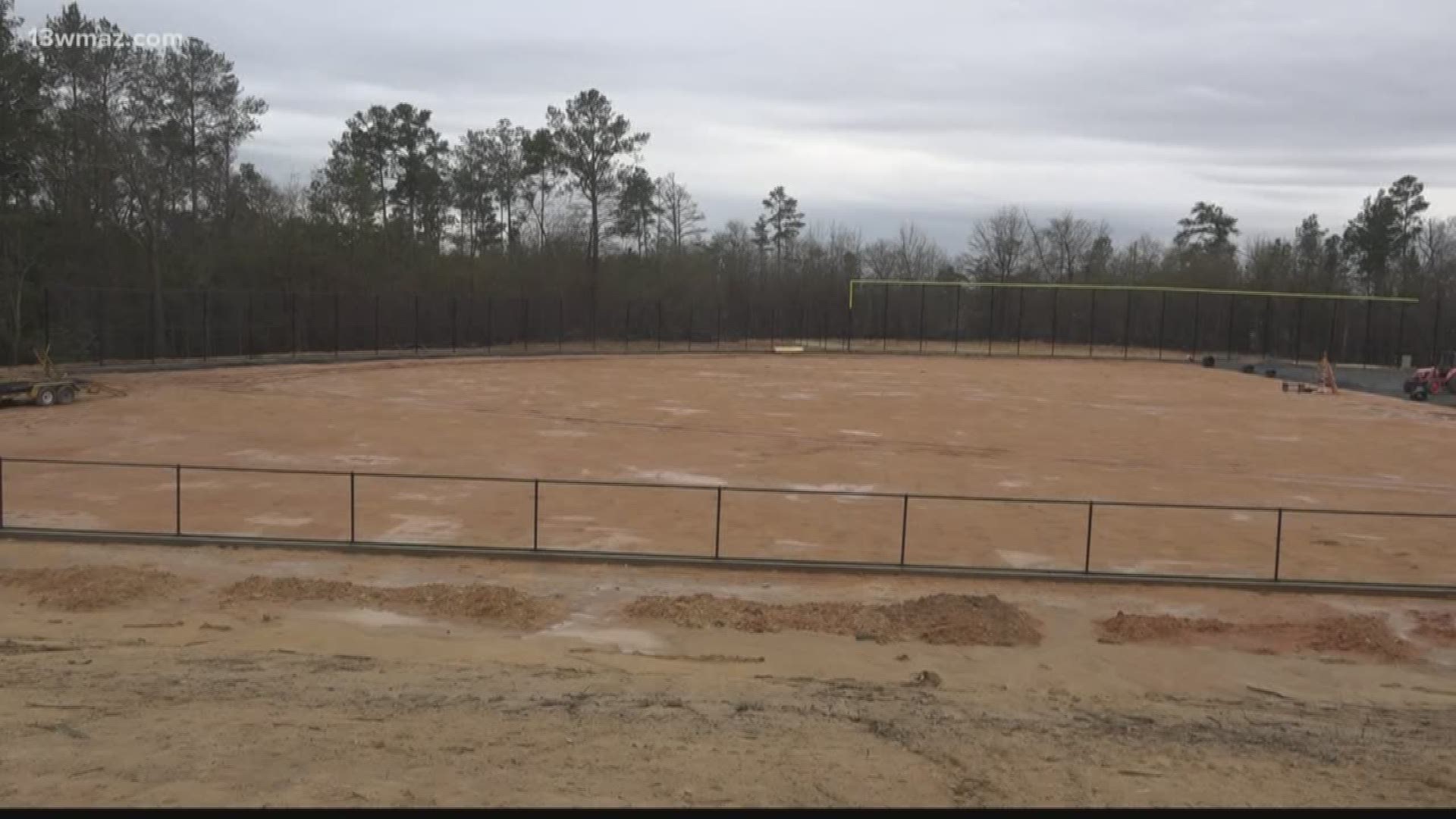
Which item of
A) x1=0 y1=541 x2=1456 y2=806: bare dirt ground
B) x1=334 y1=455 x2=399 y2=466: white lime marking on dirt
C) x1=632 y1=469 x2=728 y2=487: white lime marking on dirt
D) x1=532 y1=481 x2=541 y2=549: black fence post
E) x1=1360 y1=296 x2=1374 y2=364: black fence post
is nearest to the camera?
x1=0 y1=541 x2=1456 y2=806: bare dirt ground

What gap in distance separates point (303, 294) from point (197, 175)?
8.98 meters

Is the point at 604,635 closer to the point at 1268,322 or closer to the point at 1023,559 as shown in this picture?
the point at 1023,559

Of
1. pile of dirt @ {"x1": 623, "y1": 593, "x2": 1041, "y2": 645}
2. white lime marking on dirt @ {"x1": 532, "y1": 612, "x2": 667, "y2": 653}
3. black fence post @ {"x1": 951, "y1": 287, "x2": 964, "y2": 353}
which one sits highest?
black fence post @ {"x1": 951, "y1": 287, "x2": 964, "y2": 353}

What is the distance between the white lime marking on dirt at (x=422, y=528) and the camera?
17.9m

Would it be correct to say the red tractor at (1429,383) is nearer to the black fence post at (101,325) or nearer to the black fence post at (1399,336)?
the black fence post at (1399,336)

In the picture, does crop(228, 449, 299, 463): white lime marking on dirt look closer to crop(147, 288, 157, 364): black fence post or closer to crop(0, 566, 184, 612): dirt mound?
crop(0, 566, 184, 612): dirt mound

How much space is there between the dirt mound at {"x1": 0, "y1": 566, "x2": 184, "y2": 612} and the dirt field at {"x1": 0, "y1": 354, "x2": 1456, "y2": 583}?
3.39 m

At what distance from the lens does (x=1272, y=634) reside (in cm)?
1365

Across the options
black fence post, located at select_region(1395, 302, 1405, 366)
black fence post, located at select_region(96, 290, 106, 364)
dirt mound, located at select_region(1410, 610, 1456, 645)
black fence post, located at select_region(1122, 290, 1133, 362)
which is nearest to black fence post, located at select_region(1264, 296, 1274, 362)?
black fence post, located at select_region(1395, 302, 1405, 366)

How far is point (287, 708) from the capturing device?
8.96 m

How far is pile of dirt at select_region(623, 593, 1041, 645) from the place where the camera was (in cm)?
1310

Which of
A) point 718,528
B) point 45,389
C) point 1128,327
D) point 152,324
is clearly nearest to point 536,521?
point 718,528
